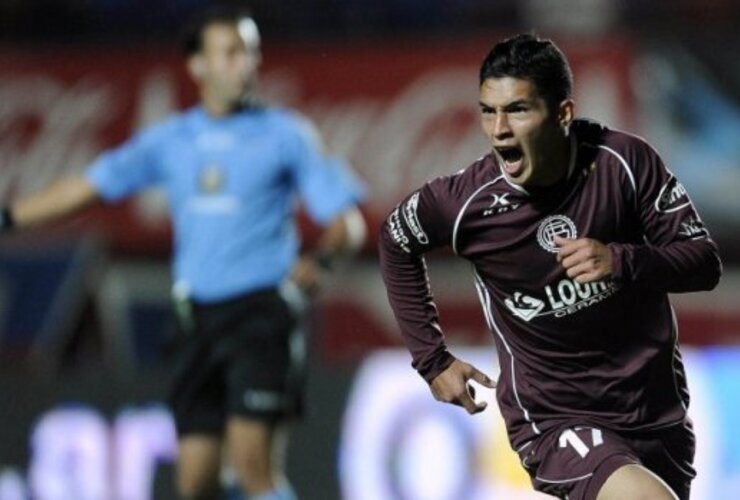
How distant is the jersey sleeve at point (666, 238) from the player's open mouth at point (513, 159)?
30 centimetres

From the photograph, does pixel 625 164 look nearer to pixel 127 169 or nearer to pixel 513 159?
pixel 513 159

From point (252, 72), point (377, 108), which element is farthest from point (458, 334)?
point (252, 72)

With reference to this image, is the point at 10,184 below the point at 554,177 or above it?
below

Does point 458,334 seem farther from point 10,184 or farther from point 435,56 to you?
point 10,184

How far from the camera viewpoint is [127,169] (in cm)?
766

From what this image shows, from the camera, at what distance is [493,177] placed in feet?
16.6

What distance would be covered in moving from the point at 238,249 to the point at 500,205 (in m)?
2.41

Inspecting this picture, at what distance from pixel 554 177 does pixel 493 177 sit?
0.18m

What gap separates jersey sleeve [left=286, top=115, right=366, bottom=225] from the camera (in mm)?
7316

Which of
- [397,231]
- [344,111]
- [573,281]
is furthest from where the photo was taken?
[344,111]

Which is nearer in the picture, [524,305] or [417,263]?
[524,305]

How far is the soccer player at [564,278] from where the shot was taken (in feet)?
16.0

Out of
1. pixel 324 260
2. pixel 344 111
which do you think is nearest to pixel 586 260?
pixel 324 260

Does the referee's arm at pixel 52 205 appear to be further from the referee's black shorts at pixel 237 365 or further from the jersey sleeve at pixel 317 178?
the jersey sleeve at pixel 317 178
